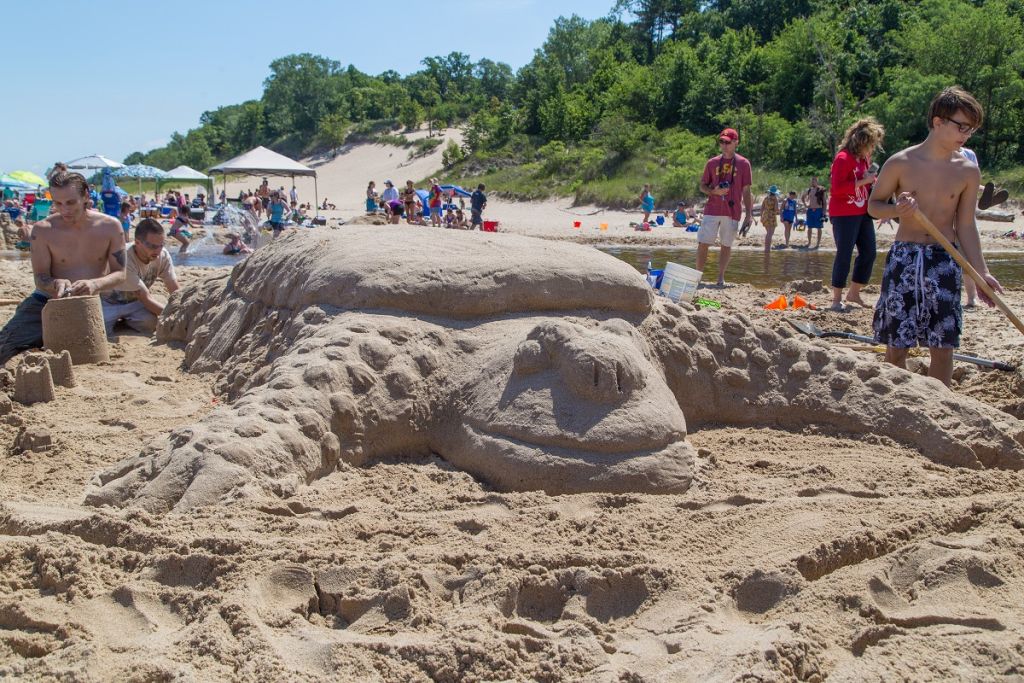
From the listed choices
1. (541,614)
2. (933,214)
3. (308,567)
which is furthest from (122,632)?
(933,214)

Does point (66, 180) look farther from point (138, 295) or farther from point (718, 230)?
point (718, 230)

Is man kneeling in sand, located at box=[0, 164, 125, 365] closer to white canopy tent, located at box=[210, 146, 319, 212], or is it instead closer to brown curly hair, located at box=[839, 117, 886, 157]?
brown curly hair, located at box=[839, 117, 886, 157]

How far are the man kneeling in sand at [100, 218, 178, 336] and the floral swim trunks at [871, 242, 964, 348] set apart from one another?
460cm

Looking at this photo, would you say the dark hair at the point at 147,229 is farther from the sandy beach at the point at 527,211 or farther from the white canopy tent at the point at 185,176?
the white canopy tent at the point at 185,176

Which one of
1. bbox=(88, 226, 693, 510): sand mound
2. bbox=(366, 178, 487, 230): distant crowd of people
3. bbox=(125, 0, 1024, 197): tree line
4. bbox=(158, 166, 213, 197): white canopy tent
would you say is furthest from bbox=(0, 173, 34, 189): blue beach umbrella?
bbox=(88, 226, 693, 510): sand mound

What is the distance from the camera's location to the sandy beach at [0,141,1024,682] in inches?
82.7

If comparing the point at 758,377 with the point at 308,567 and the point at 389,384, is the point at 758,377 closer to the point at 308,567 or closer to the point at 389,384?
the point at 389,384

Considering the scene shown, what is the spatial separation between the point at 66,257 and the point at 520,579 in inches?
166

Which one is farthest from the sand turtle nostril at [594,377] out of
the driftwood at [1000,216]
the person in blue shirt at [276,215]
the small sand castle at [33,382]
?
the driftwood at [1000,216]

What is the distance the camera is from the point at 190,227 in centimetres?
2002

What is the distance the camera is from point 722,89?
1293 inches

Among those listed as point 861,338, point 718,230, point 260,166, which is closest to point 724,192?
point 718,230

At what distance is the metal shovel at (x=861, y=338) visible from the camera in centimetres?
507

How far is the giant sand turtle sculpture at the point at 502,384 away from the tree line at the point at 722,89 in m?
22.3
